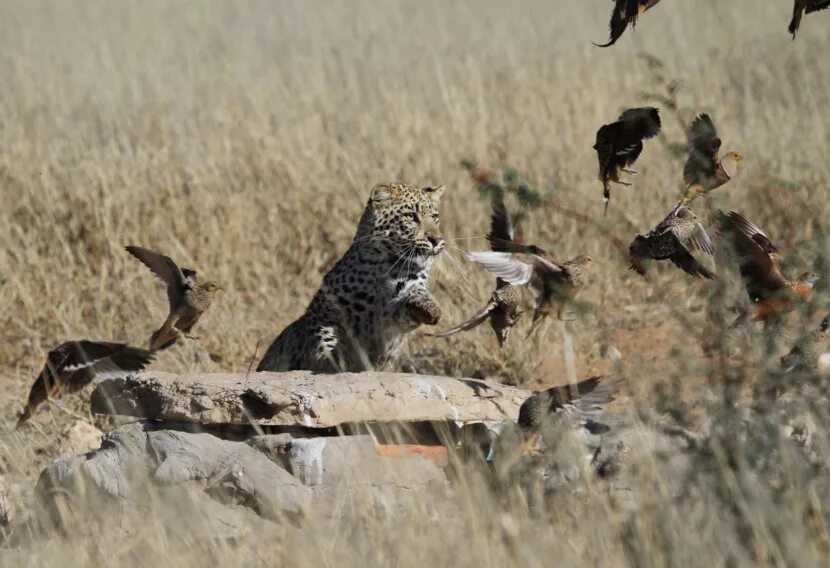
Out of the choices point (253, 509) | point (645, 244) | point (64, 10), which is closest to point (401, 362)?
point (253, 509)

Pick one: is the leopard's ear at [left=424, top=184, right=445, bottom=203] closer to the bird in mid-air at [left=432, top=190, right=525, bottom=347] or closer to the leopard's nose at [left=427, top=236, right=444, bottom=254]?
the leopard's nose at [left=427, top=236, right=444, bottom=254]

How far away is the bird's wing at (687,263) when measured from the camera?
476 centimetres

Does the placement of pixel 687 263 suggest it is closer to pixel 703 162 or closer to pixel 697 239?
pixel 697 239

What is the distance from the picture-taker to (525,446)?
17.7 ft

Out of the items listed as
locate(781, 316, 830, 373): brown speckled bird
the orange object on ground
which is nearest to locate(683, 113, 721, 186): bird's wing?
locate(781, 316, 830, 373): brown speckled bird

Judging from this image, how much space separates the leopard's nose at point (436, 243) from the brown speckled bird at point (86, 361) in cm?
182

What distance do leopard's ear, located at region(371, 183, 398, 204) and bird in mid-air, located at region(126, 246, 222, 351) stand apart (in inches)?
51.4

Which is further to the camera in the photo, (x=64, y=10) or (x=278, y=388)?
(x=64, y=10)

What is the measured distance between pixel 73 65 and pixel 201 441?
10.1 m

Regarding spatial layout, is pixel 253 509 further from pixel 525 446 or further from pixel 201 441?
pixel 525 446

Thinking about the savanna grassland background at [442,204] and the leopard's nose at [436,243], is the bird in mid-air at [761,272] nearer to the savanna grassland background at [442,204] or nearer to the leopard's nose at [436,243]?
the savanna grassland background at [442,204]

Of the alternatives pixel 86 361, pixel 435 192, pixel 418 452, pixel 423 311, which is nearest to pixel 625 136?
pixel 418 452

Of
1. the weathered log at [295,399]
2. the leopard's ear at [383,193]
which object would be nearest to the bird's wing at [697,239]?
the weathered log at [295,399]

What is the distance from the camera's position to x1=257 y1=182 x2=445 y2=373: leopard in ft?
24.2
